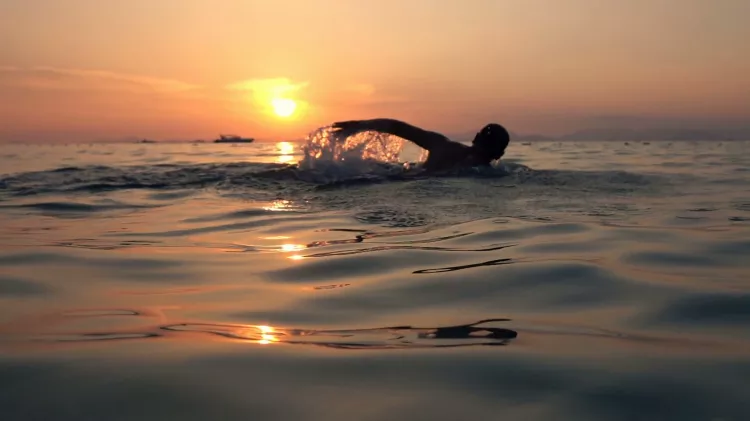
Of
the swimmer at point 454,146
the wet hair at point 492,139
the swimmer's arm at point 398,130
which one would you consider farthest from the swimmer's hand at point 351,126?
the wet hair at point 492,139

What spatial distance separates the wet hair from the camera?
9.72 meters

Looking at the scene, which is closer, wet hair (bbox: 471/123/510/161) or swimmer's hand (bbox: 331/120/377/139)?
swimmer's hand (bbox: 331/120/377/139)

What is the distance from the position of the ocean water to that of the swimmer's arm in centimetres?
331

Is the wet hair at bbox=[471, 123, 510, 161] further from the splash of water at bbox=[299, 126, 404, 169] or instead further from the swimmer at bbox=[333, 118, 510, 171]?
the splash of water at bbox=[299, 126, 404, 169]

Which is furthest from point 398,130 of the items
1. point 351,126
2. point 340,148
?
point 340,148

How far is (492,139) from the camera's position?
9.74m

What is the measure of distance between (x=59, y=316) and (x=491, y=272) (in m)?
2.02

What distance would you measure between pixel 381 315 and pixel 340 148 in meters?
7.74

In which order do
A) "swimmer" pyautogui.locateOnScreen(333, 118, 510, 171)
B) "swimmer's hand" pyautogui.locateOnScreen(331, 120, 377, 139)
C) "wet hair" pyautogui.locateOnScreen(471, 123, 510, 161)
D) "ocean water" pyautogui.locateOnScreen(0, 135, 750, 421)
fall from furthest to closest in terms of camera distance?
"wet hair" pyautogui.locateOnScreen(471, 123, 510, 161)
"swimmer" pyautogui.locateOnScreen(333, 118, 510, 171)
"swimmer's hand" pyautogui.locateOnScreen(331, 120, 377, 139)
"ocean water" pyautogui.locateOnScreen(0, 135, 750, 421)

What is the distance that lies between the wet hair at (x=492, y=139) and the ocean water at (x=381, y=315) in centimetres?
407

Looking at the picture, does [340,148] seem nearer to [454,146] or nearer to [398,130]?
[398,130]

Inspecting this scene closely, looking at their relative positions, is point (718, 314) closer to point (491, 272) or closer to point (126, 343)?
point (491, 272)

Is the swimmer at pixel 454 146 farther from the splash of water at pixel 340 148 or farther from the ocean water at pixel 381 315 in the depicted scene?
the ocean water at pixel 381 315

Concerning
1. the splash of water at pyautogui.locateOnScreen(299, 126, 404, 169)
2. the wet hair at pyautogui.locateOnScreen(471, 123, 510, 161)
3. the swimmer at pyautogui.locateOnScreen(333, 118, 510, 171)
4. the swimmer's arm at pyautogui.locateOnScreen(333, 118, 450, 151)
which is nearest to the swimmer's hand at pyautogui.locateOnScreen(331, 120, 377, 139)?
the swimmer's arm at pyautogui.locateOnScreen(333, 118, 450, 151)
